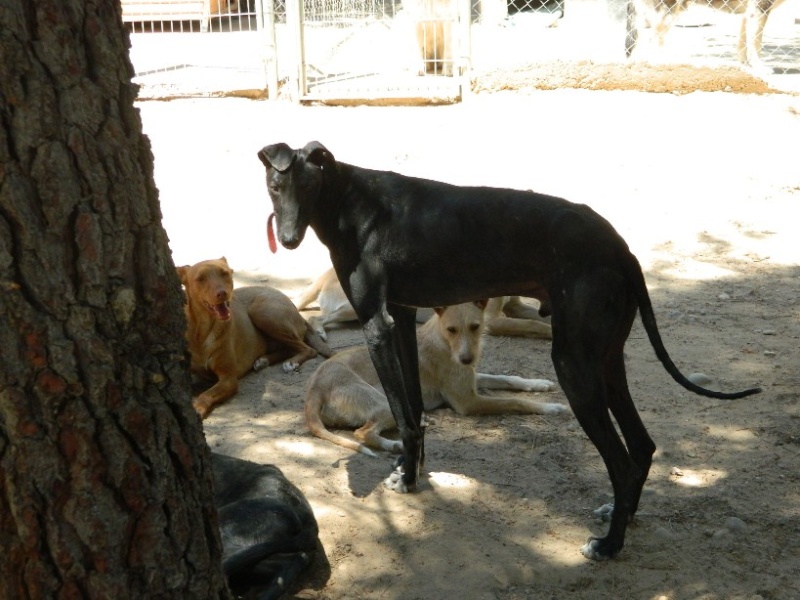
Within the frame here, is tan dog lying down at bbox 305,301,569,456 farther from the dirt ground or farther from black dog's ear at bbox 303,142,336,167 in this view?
black dog's ear at bbox 303,142,336,167

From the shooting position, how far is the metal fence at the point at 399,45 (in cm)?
1228

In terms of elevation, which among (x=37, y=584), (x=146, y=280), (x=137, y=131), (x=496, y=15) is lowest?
(x=37, y=584)

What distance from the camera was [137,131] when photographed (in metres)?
2.61

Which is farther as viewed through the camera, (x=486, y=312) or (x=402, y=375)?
(x=486, y=312)

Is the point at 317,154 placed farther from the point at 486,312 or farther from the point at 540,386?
the point at 486,312

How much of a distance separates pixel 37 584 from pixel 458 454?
350 cm

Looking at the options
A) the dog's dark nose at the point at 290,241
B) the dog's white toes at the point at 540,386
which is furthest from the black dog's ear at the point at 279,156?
the dog's white toes at the point at 540,386

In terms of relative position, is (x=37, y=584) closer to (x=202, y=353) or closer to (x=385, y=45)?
(x=202, y=353)

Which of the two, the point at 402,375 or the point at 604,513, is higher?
the point at 402,375

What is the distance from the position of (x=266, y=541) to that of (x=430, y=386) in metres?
2.62

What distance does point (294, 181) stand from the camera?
16.2 feet

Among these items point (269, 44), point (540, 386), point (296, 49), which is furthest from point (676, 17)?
point (540, 386)

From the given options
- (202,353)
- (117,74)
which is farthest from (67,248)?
(202,353)

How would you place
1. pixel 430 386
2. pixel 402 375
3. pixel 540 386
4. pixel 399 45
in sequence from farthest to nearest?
pixel 399 45 < pixel 540 386 < pixel 430 386 < pixel 402 375
